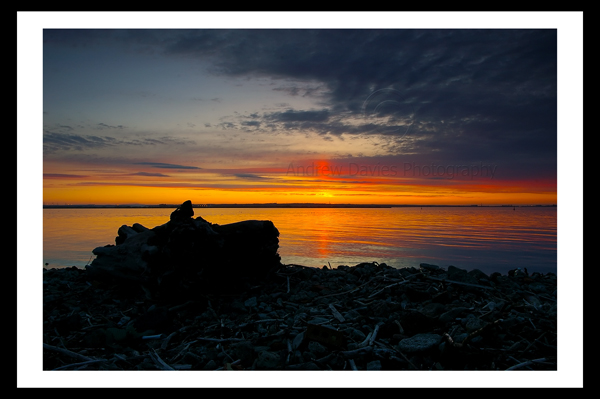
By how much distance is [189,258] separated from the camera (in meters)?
7.92

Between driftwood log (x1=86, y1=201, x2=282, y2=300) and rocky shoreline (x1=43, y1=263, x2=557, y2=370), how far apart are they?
25 cm

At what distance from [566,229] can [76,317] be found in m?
8.19

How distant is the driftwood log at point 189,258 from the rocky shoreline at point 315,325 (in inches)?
9.9

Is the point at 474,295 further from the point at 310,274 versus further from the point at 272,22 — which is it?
the point at 272,22

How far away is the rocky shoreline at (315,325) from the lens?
4789 mm

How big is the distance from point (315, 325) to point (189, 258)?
12.8ft

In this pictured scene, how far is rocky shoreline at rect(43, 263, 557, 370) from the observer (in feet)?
15.7

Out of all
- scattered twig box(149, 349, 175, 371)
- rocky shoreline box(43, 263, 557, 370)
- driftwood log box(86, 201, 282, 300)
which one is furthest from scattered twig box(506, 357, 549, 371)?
driftwood log box(86, 201, 282, 300)

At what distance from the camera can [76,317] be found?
6520 millimetres

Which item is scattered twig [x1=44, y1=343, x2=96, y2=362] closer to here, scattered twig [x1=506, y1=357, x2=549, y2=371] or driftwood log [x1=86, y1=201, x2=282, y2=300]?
driftwood log [x1=86, y1=201, x2=282, y2=300]

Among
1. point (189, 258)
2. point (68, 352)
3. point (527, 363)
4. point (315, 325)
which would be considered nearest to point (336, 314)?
point (315, 325)

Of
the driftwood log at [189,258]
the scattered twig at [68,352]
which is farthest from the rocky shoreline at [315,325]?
the driftwood log at [189,258]

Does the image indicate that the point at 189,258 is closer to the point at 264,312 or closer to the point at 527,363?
the point at 264,312
